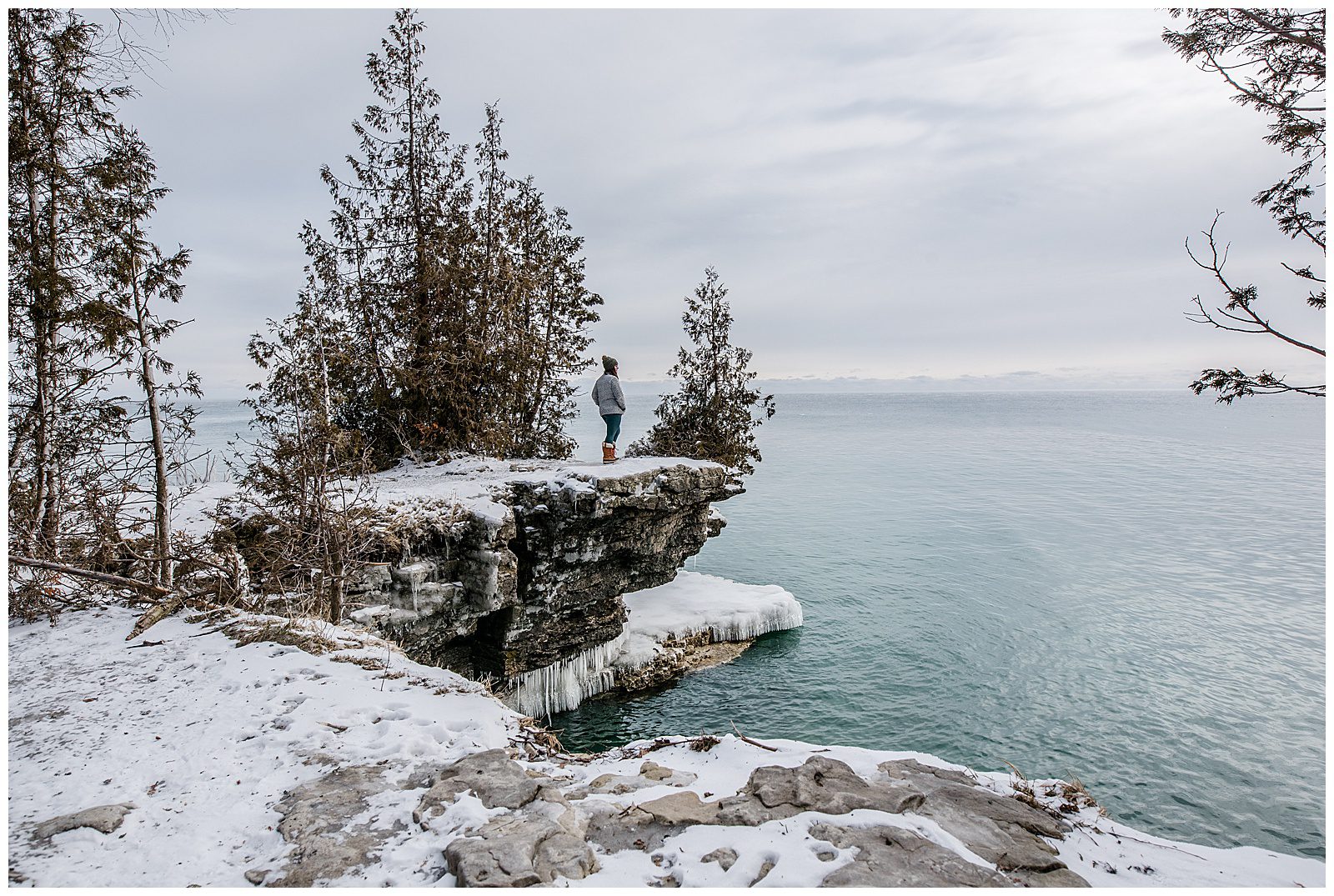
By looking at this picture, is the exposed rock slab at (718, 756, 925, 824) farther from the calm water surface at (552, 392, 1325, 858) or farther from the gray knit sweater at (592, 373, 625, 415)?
the calm water surface at (552, 392, 1325, 858)

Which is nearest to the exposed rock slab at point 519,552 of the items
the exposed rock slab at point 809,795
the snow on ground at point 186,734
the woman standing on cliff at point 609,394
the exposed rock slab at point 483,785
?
the woman standing on cliff at point 609,394

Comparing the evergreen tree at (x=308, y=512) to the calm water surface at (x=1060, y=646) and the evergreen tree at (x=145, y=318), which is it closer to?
the evergreen tree at (x=145, y=318)

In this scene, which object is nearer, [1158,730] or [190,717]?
[190,717]

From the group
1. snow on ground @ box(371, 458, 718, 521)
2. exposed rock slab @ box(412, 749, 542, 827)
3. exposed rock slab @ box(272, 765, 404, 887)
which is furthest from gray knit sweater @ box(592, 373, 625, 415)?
exposed rock slab @ box(272, 765, 404, 887)

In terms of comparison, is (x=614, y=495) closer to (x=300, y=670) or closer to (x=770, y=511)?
(x=300, y=670)

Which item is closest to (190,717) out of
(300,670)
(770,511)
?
(300,670)

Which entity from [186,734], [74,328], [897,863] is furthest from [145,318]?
[897,863]

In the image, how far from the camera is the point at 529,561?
14.2m

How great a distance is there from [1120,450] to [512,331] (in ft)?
263

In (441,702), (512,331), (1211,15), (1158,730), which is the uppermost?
(1211,15)

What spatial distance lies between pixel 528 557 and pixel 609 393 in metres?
4.16

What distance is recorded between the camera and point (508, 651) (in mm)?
14859

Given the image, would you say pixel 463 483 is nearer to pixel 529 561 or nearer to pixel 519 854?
pixel 529 561

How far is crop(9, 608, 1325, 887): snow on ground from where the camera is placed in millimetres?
3598
